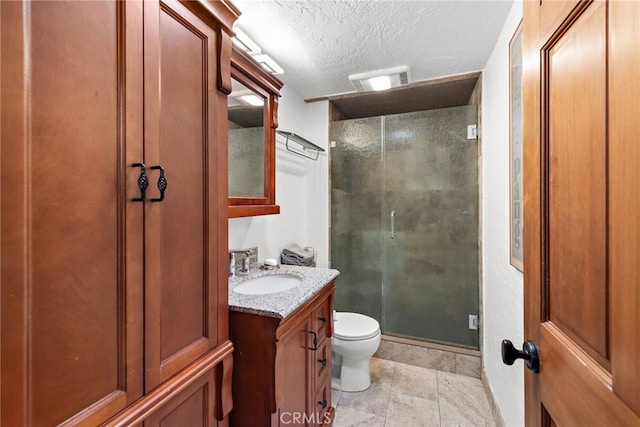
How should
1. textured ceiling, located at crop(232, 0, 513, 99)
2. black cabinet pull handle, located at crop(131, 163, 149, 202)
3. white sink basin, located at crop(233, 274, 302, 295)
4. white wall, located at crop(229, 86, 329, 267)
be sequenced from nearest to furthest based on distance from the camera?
1. black cabinet pull handle, located at crop(131, 163, 149, 202)
2. textured ceiling, located at crop(232, 0, 513, 99)
3. white sink basin, located at crop(233, 274, 302, 295)
4. white wall, located at crop(229, 86, 329, 267)

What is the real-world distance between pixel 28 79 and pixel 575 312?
1.09 metres

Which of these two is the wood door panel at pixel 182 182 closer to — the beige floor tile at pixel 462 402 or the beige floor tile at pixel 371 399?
the beige floor tile at pixel 371 399

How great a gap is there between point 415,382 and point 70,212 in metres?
2.43

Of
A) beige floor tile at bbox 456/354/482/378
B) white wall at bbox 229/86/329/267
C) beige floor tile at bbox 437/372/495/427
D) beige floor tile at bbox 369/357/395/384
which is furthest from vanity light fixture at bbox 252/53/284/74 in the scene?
beige floor tile at bbox 456/354/482/378

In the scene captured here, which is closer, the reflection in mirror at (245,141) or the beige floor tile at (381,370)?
the reflection in mirror at (245,141)

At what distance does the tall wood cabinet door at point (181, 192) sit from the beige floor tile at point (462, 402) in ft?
5.70

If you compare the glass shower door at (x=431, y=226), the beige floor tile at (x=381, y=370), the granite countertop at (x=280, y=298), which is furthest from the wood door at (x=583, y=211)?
the glass shower door at (x=431, y=226)

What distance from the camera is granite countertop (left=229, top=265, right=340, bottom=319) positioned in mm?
1119

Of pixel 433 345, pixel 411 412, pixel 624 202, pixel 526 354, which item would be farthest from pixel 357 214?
pixel 624 202

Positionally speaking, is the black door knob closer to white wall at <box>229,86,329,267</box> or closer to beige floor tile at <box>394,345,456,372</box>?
white wall at <box>229,86,329,267</box>

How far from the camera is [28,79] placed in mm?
477

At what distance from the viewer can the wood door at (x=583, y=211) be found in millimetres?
450

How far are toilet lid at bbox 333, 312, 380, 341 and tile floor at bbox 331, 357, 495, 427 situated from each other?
43cm

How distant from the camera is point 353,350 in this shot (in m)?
2.02
